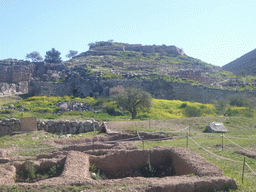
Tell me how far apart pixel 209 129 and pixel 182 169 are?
7.38 metres

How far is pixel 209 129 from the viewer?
1335cm

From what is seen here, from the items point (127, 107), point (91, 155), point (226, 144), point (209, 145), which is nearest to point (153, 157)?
point (91, 155)

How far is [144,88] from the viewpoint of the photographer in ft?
104

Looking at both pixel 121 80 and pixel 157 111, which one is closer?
pixel 157 111

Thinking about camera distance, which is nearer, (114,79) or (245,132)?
(245,132)

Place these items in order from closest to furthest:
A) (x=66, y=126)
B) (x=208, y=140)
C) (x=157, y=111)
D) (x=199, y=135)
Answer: (x=208, y=140), (x=199, y=135), (x=66, y=126), (x=157, y=111)

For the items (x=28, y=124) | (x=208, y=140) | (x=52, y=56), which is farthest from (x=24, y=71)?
(x=208, y=140)

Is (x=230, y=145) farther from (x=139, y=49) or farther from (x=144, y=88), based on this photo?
(x=139, y=49)

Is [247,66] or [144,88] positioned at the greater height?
[247,66]

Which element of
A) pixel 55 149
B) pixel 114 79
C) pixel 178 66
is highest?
pixel 178 66

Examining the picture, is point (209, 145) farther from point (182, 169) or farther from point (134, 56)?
point (134, 56)

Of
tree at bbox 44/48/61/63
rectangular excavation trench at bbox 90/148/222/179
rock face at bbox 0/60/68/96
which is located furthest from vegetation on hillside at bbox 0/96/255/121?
tree at bbox 44/48/61/63

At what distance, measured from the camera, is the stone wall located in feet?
99.3

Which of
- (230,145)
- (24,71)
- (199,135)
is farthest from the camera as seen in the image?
(24,71)
